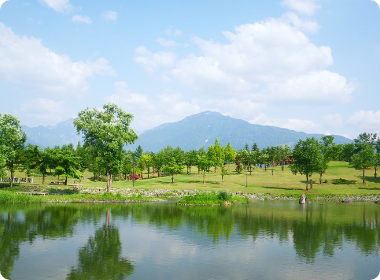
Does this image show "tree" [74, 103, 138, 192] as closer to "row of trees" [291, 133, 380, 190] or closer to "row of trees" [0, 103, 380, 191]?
"row of trees" [0, 103, 380, 191]

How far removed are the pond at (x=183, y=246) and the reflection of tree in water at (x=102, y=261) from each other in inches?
2.5

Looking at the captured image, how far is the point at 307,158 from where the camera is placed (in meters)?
91.8

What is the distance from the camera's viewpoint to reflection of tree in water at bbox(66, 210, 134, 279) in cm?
1934

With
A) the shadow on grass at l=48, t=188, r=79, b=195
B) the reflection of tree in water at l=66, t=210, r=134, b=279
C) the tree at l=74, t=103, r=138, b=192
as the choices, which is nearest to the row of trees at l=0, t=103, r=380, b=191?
the tree at l=74, t=103, r=138, b=192

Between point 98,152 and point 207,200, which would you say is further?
point 98,152

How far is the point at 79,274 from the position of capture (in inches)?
760

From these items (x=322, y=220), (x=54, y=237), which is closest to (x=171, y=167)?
(x=322, y=220)

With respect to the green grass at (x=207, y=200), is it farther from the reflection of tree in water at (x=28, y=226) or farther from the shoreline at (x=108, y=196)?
the reflection of tree in water at (x=28, y=226)

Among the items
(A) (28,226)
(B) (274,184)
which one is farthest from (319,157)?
(A) (28,226)

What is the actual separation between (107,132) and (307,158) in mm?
60958

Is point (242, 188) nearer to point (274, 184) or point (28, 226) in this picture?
point (274, 184)

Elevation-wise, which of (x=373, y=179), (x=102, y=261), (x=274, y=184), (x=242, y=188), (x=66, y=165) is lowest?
(x=242, y=188)

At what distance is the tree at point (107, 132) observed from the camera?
62.5 m

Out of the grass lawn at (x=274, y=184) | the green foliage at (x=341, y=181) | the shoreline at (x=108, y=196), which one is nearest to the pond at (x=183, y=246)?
the shoreline at (x=108, y=196)
